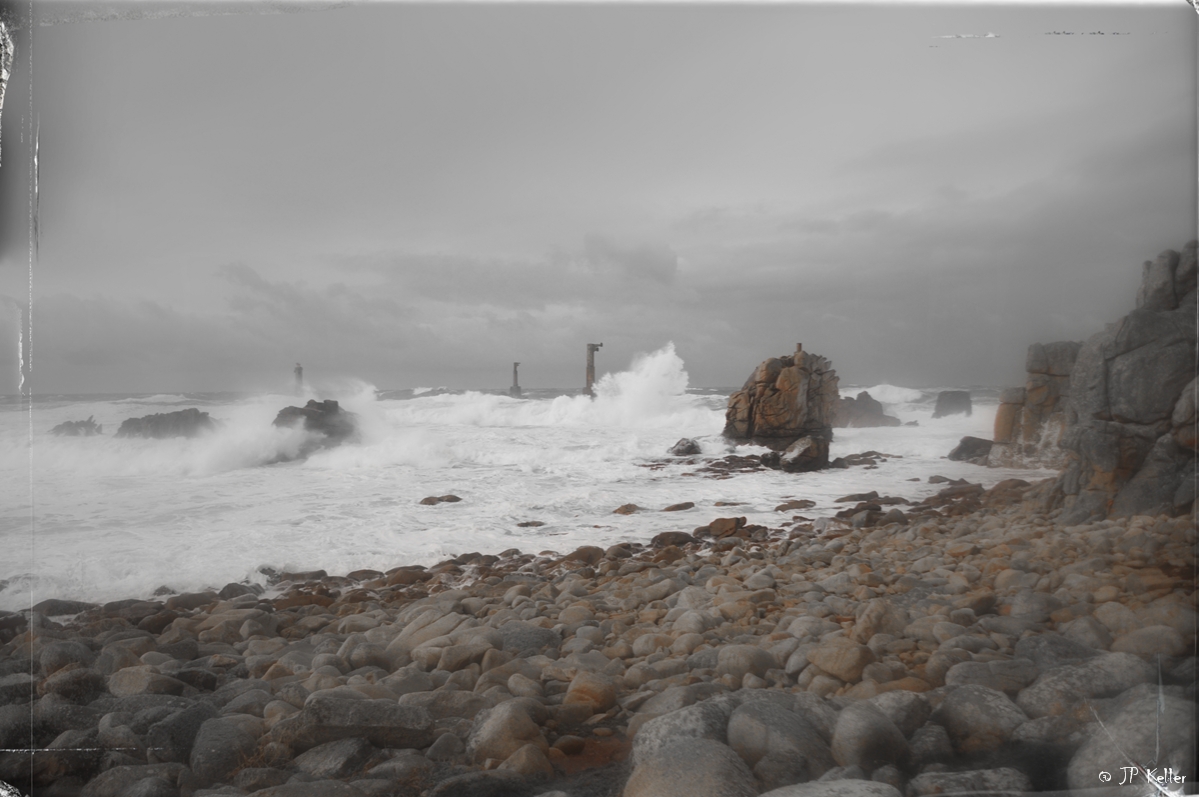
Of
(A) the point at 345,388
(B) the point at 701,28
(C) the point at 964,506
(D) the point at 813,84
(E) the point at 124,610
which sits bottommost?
(E) the point at 124,610

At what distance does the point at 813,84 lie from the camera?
6.25 feet

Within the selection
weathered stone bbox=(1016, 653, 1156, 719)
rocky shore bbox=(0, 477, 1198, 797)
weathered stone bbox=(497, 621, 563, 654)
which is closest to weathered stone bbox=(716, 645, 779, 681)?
rocky shore bbox=(0, 477, 1198, 797)

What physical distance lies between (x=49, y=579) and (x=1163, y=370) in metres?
3.54

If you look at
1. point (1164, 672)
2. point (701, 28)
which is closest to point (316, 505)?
point (701, 28)

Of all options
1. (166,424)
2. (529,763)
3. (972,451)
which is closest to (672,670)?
(529,763)

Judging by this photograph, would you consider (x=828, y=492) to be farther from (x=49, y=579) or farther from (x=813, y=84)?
(x=49, y=579)

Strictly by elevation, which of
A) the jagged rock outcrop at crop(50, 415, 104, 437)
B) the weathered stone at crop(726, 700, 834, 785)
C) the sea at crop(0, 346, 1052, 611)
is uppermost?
the jagged rock outcrop at crop(50, 415, 104, 437)

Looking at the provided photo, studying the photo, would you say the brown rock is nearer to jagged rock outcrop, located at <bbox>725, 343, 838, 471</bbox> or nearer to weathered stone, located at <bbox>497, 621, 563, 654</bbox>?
weathered stone, located at <bbox>497, 621, 563, 654</bbox>

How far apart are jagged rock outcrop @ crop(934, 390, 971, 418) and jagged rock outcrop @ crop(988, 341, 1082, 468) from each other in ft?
0.34

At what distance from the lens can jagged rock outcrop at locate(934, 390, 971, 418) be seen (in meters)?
2.06

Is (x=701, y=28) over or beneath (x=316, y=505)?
over

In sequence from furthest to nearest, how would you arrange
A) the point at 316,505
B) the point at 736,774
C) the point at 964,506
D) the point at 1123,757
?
1. the point at 964,506
2. the point at 316,505
3. the point at 1123,757
4. the point at 736,774

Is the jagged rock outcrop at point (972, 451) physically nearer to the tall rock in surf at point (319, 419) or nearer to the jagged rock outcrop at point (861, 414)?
the jagged rock outcrop at point (861, 414)

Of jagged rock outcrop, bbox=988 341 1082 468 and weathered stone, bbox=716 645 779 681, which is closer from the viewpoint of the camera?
weathered stone, bbox=716 645 779 681
